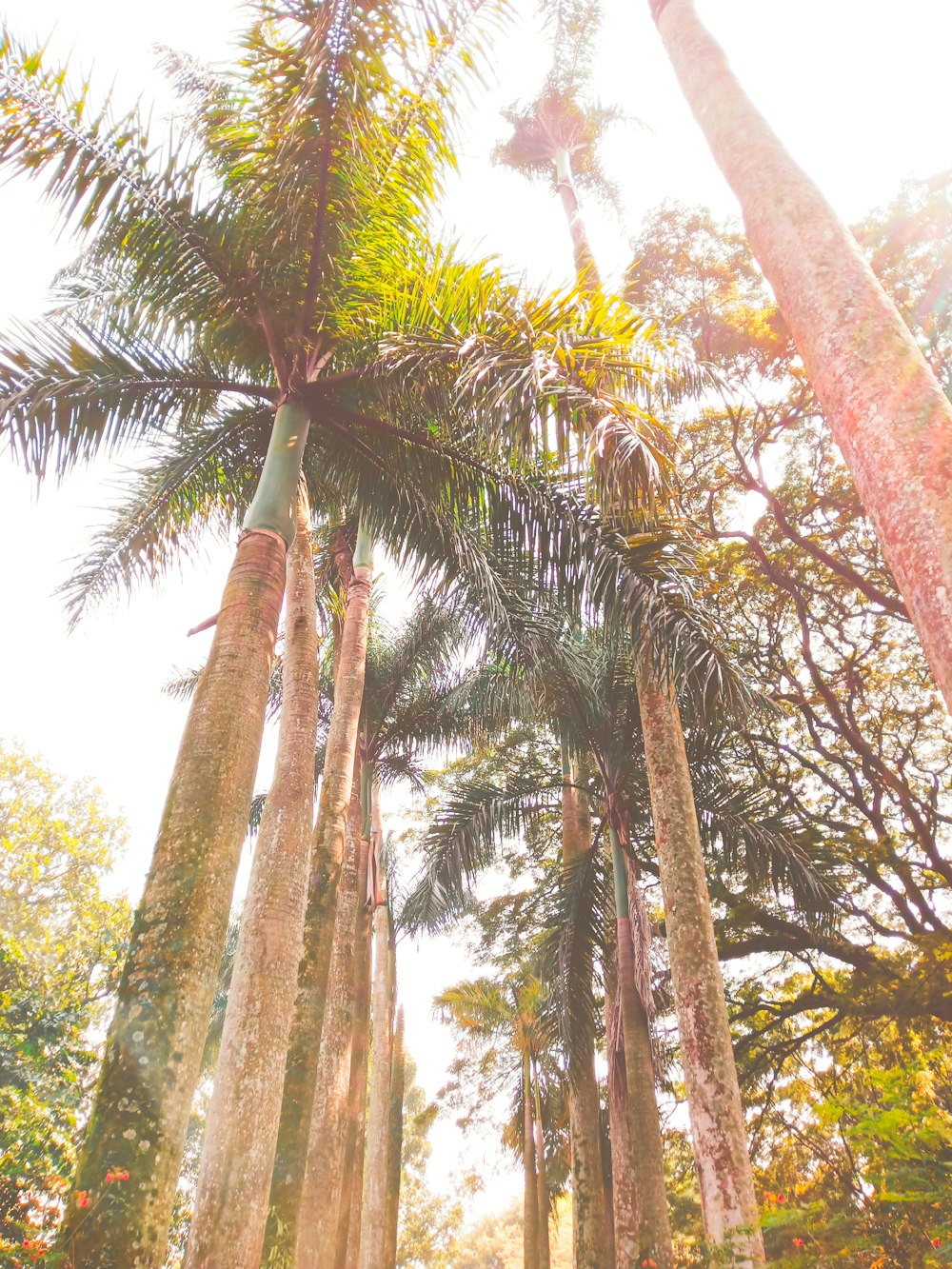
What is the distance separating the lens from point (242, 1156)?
416cm

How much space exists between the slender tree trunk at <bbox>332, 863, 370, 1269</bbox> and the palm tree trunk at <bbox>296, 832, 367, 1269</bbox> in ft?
0.58

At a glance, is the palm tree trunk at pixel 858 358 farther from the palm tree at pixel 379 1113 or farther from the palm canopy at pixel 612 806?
the palm tree at pixel 379 1113

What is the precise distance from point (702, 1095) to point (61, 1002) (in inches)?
478

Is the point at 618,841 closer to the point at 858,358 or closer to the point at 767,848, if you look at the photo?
the point at 767,848

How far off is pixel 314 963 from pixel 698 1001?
3.11 m

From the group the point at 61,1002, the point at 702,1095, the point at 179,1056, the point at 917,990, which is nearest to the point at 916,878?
the point at 917,990

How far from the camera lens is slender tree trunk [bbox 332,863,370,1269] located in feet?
33.8

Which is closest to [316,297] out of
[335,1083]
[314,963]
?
[314,963]

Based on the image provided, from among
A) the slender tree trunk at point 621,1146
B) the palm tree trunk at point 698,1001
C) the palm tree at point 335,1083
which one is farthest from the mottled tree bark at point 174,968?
the slender tree trunk at point 621,1146

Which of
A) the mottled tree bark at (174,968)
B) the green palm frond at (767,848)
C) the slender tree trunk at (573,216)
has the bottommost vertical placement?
the mottled tree bark at (174,968)

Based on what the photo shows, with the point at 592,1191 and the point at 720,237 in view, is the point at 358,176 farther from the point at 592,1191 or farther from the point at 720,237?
the point at 592,1191

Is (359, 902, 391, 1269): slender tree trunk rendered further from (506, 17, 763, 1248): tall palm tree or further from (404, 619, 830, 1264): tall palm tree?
(506, 17, 763, 1248): tall palm tree

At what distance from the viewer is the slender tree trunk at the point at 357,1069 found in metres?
10.3

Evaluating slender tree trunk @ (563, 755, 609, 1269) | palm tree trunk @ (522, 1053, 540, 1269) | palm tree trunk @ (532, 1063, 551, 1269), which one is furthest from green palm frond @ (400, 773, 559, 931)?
palm tree trunk @ (532, 1063, 551, 1269)
